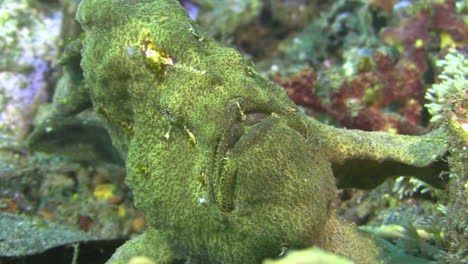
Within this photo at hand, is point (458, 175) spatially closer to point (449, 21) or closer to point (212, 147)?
point (212, 147)

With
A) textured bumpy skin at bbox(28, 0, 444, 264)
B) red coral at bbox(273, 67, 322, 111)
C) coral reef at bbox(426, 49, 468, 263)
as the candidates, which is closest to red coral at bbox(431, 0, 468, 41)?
red coral at bbox(273, 67, 322, 111)

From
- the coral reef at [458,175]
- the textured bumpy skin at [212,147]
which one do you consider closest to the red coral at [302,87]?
the textured bumpy skin at [212,147]

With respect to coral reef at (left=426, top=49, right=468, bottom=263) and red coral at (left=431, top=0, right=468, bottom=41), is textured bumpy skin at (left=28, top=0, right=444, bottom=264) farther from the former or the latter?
red coral at (left=431, top=0, right=468, bottom=41)

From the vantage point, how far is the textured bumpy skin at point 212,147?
2.41 meters

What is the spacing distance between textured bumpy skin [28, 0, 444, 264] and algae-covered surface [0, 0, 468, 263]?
1cm

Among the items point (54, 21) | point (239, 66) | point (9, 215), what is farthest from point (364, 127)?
point (54, 21)

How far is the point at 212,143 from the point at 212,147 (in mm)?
28

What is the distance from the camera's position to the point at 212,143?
2.56 m

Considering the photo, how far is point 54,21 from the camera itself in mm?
7238

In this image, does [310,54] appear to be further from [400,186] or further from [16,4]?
[16,4]

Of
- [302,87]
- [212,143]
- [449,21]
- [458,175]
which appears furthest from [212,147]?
[449,21]

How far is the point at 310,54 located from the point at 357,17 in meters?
1.24

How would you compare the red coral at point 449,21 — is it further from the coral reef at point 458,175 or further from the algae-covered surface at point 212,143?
the coral reef at point 458,175

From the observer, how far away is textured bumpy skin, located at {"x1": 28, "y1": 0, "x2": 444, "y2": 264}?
2.41m
